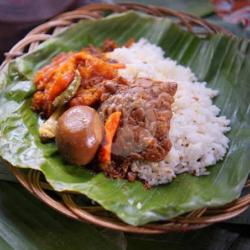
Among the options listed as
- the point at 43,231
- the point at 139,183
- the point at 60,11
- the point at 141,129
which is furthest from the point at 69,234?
the point at 60,11

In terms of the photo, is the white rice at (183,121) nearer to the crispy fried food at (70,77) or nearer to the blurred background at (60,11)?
the crispy fried food at (70,77)

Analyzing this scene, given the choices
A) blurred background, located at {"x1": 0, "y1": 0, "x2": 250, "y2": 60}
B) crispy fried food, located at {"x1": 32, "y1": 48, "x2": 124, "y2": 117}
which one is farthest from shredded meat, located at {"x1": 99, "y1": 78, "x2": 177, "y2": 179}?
blurred background, located at {"x1": 0, "y1": 0, "x2": 250, "y2": 60}

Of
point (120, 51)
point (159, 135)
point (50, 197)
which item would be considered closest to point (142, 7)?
point (120, 51)

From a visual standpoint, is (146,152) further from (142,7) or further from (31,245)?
(142,7)

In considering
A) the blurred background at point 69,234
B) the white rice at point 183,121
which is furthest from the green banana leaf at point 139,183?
the blurred background at point 69,234

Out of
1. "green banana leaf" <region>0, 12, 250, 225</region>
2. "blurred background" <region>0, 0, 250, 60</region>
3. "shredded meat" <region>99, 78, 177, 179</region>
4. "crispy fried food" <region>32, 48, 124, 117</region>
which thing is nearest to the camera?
"green banana leaf" <region>0, 12, 250, 225</region>

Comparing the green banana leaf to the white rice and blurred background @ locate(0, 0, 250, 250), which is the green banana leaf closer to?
the white rice

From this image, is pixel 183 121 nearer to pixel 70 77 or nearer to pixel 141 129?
pixel 141 129
